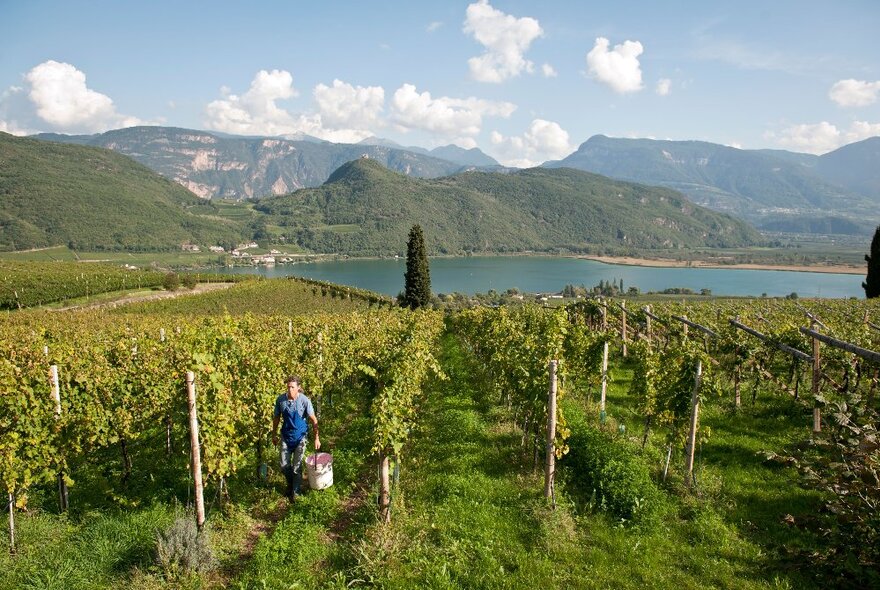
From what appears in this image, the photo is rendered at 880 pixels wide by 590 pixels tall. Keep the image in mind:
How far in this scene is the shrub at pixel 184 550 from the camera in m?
5.51

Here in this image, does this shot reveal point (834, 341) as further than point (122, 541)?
Yes

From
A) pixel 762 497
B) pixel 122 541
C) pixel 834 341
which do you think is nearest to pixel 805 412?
pixel 834 341

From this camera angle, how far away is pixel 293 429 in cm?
729

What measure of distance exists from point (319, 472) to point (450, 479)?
2.32m

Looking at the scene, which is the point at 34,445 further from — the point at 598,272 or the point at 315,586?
the point at 598,272

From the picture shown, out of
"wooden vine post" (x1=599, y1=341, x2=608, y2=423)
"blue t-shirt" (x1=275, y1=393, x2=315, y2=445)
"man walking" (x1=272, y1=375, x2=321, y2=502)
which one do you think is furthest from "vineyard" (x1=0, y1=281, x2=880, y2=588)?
"blue t-shirt" (x1=275, y1=393, x2=315, y2=445)

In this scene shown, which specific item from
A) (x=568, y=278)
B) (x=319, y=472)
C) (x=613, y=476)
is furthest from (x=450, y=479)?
(x=568, y=278)

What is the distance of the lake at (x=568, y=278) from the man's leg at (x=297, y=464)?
366 ft

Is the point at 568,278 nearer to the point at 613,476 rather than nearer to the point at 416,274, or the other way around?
the point at 416,274

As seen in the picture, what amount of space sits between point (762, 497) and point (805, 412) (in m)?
4.82

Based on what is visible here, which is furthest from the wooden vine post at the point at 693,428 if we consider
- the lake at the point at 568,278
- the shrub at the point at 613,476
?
the lake at the point at 568,278

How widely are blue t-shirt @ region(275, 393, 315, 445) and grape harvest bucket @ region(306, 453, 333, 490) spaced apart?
0.65 m

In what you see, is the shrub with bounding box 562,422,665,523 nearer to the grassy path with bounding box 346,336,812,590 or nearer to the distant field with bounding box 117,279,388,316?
the grassy path with bounding box 346,336,812,590

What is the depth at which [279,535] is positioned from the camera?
6363 mm
